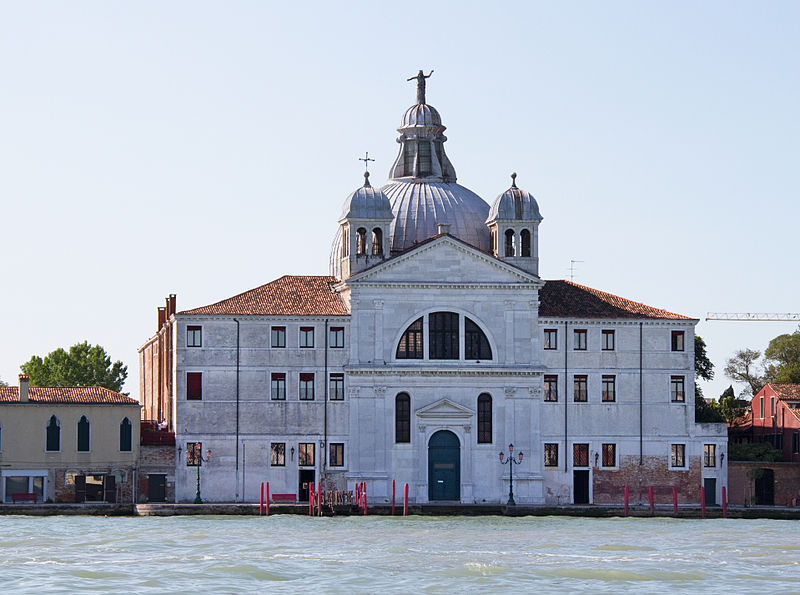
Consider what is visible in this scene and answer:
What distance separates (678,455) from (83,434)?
20.1m

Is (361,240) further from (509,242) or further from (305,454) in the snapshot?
(305,454)

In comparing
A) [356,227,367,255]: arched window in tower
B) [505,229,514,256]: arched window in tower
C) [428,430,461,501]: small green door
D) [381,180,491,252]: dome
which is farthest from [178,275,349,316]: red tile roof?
[505,229,514,256]: arched window in tower

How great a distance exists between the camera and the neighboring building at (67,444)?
215 feet

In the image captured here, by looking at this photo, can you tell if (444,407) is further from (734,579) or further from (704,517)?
(734,579)

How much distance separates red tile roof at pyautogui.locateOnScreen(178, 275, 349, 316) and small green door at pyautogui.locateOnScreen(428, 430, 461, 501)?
5378mm

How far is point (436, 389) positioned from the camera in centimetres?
6800

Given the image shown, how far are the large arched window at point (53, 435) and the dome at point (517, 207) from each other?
1694cm

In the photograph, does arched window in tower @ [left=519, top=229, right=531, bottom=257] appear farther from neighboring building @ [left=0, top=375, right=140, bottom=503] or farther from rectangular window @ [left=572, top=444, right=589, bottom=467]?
Answer: neighboring building @ [left=0, top=375, right=140, bottom=503]

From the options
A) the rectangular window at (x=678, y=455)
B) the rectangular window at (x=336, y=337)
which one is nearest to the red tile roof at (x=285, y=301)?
the rectangular window at (x=336, y=337)

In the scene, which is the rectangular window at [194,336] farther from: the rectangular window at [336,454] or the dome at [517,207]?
the dome at [517,207]

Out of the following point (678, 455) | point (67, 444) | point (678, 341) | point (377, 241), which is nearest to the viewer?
point (67, 444)

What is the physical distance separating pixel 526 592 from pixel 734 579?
541 cm

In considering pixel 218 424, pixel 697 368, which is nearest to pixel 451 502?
pixel 218 424

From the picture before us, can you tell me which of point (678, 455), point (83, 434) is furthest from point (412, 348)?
point (83, 434)
